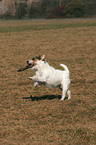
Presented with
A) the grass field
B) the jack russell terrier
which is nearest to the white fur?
the jack russell terrier

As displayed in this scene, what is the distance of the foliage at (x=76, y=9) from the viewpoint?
54.5 metres

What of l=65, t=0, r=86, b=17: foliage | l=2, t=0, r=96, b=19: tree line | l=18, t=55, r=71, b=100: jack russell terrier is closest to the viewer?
l=18, t=55, r=71, b=100: jack russell terrier

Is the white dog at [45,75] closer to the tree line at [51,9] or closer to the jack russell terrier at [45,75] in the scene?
the jack russell terrier at [45,75]

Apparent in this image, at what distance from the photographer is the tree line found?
181 feet

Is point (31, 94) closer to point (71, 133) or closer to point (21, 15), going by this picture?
point (71, 133)

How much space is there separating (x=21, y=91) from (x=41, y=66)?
1791 mm

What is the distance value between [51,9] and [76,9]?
17.7 feet

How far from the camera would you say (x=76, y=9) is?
54625 millimetres

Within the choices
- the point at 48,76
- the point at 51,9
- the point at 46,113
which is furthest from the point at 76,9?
the point at 46,113

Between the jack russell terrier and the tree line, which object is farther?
the tree line

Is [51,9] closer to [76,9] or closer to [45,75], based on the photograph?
[76,9]

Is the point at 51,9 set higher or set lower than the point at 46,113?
higher

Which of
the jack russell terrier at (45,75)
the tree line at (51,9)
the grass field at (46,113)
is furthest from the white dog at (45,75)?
the tree line at (51,9)

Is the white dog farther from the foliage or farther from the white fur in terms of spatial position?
the foliage
